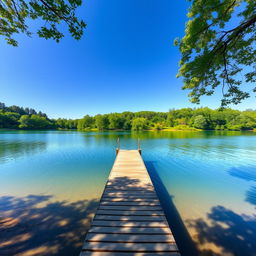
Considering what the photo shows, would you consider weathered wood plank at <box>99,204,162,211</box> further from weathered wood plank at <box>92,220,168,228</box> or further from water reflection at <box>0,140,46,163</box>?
water reflection at <box>0,140,46,163</box>

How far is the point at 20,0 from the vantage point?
10.9 ft

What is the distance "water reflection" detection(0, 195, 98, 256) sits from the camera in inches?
108

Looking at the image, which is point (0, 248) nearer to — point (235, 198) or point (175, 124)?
point (235, 198)

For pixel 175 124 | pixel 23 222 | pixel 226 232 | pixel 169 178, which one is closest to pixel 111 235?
pixel 23 222

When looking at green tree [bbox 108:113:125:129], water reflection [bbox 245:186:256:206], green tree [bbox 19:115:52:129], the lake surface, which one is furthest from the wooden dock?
green tree [bbox 19:115:52:129]

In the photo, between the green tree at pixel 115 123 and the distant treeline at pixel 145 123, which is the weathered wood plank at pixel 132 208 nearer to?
the distant treeline at pixel 145 123

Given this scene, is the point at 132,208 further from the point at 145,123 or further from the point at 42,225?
the point at 145,123

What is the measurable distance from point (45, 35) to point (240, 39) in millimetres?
7512

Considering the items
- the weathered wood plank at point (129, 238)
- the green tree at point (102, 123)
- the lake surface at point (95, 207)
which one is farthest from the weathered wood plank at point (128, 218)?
the green tree at point (102, 123)

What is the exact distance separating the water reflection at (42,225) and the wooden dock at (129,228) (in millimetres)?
1033

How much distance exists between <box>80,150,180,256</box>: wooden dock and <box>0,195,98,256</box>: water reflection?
40.7 inches

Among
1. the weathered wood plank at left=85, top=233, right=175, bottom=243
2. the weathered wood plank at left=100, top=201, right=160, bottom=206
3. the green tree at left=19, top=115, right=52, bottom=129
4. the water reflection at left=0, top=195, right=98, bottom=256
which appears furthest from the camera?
the green tree at left=19, top=115, right=52, bottom=129

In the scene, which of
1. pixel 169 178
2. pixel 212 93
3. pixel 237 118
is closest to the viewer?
pixel 212 93

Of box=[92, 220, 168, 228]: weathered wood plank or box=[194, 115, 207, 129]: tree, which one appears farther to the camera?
box=[194, 115, 207, 129]: tree
